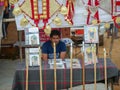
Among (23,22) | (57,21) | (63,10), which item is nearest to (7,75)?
(23,22)

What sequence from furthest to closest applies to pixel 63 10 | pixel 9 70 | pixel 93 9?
pixel 9 70 < pixel 93 9 < pixel 63 10

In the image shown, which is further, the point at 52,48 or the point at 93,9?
the point at 52,48

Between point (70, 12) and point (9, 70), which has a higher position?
point (70, 12)

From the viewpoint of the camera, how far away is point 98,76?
3863 mm

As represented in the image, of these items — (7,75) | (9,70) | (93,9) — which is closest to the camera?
(93,9)

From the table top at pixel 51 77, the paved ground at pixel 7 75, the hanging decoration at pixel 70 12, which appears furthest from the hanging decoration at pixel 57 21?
the paved ground at pixel 7 75

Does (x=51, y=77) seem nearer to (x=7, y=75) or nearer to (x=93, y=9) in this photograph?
(x=93, y=9)

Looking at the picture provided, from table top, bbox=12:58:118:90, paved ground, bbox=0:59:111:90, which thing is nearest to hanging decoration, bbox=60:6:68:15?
table top, bbox=12:58:118:90

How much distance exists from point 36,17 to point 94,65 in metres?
0.99

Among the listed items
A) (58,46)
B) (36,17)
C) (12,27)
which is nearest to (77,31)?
(12,27)

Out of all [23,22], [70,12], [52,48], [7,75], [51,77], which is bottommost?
[7,75]

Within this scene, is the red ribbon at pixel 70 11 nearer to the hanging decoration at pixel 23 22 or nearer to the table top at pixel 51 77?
the hanging decoration at pixel 23 22

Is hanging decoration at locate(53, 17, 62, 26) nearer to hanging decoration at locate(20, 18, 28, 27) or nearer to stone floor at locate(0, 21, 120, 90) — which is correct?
hanging decoration at locate(20, 18, 28, 27)

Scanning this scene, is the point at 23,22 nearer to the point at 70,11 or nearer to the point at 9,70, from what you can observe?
the point at 70,11
